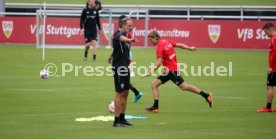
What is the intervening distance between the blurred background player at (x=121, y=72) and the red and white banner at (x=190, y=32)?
23568 mm

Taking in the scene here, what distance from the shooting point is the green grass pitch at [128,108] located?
13.5 m

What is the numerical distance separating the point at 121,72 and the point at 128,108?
3409mm

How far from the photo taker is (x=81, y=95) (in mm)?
20328

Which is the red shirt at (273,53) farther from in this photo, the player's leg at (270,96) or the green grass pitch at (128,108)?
the green grass pitch at (128,108)

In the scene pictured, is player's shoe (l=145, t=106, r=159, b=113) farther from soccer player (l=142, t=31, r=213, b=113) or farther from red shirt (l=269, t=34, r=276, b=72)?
red shirt (l=269, t=34, r=276, b=72)

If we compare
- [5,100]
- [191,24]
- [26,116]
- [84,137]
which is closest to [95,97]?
[5,100]

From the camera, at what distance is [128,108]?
1775 centimetres

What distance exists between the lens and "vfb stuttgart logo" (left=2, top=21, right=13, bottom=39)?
135 feet

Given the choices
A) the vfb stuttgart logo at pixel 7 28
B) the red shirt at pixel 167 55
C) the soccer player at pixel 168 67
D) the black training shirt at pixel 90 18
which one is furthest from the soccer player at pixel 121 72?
the vfb stuttgart logo at pixel 7 28

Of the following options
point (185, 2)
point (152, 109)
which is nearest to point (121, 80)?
point (152, 109)

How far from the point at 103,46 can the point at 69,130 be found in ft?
83.4

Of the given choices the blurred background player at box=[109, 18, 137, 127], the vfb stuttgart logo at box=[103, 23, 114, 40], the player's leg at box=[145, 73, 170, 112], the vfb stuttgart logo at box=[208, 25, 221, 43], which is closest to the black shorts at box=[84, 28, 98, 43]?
the vfb stuttgart logo at box=[103, 23, 114, 40]

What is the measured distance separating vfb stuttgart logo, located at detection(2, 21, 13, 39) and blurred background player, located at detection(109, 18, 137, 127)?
1073 inches

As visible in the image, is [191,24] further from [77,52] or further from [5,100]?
[5,100]
